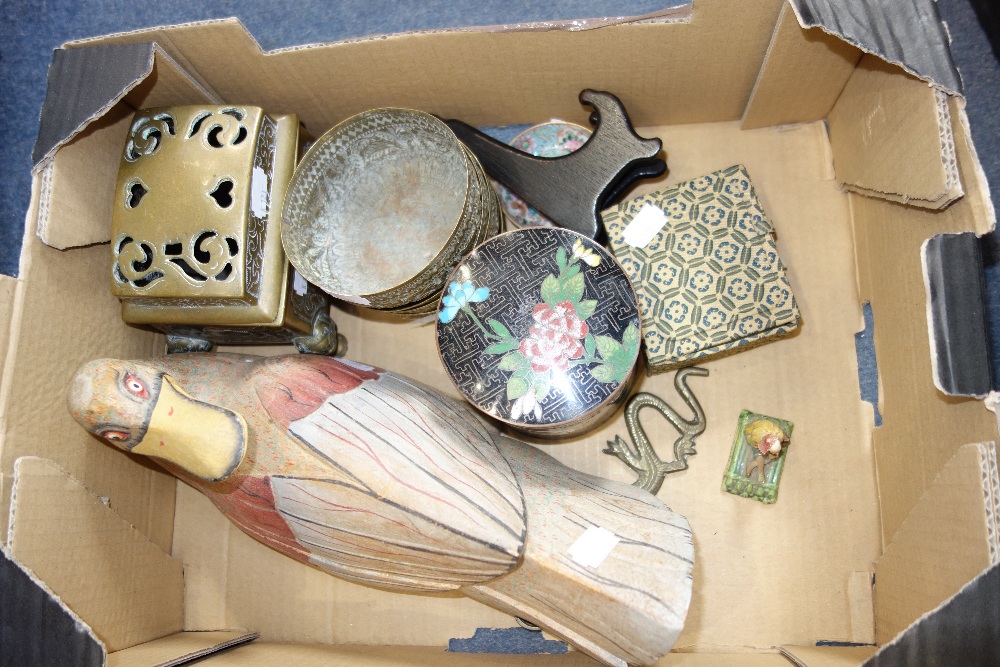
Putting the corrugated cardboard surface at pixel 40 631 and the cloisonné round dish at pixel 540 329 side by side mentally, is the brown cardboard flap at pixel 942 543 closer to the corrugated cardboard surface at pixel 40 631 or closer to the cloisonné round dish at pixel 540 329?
the cloisonné round dish at pixel 540 329

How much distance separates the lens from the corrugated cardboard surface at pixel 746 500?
1722mm

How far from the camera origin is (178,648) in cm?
161

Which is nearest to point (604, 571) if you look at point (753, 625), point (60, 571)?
point (753, 625)

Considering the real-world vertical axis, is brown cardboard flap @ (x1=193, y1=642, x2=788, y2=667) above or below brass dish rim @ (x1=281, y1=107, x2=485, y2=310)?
below

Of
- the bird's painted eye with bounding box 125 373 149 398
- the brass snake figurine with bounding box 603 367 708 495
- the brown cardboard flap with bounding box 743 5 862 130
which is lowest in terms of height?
the brass snake figurine with bounding box 603 367 708 495

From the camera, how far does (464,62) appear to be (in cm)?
170

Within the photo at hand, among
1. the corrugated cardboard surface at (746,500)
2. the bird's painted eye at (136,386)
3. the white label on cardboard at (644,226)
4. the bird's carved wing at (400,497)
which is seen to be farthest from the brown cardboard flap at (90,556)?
the white label on cardboard at (644,226)

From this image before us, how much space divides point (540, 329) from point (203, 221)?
27.6 inches

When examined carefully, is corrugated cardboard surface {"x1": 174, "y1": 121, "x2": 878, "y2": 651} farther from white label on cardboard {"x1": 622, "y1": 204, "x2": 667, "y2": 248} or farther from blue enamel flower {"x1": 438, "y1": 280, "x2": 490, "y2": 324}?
blue enamel flower {"x1": 438, "y1": 280, "x2": 490, "y2": 324}

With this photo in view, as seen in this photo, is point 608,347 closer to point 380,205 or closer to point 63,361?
point 380,205

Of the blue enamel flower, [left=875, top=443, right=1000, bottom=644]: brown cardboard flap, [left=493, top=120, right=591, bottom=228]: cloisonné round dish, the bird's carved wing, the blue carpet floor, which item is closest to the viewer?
[left=875, top=443, right=1000, bottom=644]: brown cardboard flap

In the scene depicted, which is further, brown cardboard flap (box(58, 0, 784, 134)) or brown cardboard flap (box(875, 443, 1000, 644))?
brown cardboard flap (box(58, 0, 784, 134))

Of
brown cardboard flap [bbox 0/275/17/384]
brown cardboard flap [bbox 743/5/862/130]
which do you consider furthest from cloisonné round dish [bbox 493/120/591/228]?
brown cardboard flap [bbox 0/275/17/384]

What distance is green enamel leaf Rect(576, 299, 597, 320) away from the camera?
1559 millimetres
